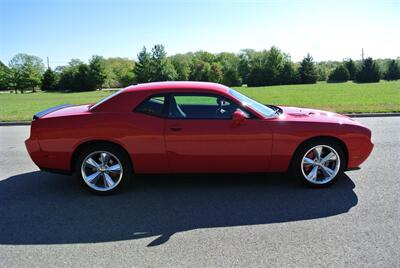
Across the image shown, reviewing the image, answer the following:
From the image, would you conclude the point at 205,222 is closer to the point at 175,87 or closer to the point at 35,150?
the point at 175,87

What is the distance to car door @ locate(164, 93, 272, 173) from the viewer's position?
4379mm

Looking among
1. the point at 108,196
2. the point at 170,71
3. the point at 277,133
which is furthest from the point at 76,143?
the point at 170,71

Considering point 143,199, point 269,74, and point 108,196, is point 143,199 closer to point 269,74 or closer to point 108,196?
point 108,196

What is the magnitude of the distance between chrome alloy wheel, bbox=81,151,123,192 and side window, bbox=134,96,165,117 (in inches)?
29.9

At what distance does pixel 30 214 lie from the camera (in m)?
3.97

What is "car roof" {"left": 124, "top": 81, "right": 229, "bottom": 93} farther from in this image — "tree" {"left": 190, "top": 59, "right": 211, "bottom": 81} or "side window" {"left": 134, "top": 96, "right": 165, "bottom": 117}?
"tree" {"left": 190, "top": 59, "right": 211, "bottom": 81}

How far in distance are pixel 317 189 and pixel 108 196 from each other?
288 centimetres

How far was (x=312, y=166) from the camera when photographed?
4578mm

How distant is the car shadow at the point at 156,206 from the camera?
352cm

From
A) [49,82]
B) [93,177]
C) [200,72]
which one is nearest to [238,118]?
[93,177]

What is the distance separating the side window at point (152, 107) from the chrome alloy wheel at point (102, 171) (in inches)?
29.9

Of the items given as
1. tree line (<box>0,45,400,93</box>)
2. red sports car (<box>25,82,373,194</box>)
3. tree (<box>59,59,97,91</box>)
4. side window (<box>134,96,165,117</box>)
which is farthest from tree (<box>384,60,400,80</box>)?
side window (<box>134,96,165,117</box>)

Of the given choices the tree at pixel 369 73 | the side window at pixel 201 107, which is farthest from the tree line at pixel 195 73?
the side window at pixel 201 107

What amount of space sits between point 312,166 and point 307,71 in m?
66.9
